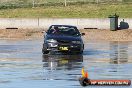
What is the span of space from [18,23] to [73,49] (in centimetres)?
2133

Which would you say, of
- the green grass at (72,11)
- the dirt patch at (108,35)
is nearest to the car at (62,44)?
the dirt patch at (108,35)

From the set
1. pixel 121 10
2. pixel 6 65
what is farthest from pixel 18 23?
pixel 6 65

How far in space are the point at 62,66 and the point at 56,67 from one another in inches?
19.9

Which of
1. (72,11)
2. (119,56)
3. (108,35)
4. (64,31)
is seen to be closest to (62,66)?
(119,56)

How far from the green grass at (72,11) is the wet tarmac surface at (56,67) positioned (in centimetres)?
2274

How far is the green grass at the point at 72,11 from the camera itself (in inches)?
2351

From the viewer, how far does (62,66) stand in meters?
25.8

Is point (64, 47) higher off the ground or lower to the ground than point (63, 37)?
lower

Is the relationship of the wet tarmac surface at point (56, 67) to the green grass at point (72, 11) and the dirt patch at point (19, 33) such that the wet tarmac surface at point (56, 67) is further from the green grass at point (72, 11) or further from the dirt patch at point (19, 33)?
the green grass at point (72, 11)

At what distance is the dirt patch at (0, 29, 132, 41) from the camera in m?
47.6

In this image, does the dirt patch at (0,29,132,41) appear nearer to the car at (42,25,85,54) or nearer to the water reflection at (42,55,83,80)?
the car at (42,25,85,54)

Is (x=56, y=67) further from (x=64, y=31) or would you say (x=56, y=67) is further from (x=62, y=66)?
(x=64, y=31)

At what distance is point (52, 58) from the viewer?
99.1 feet

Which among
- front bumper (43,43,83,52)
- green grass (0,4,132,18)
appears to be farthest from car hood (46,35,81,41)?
green grass (0,4,132,18)
